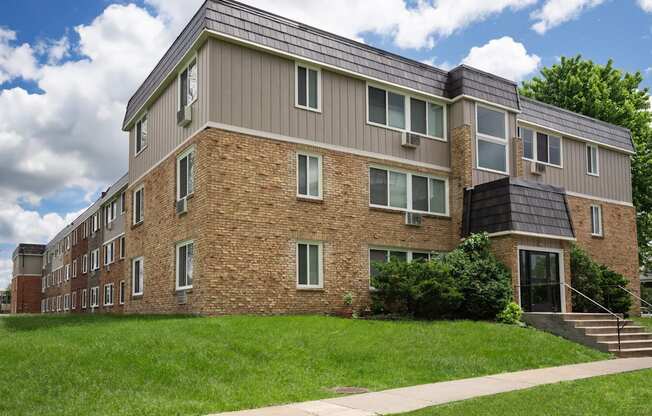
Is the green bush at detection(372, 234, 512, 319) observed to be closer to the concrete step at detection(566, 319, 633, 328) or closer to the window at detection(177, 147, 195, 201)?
the concrete step at detection(566, 319, 633, 328)

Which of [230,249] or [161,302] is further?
[161,302]

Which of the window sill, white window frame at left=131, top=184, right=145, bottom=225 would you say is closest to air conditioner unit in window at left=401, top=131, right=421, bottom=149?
the window sill

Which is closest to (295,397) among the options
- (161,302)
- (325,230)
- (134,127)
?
(325,230)

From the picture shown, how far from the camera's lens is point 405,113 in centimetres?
2038

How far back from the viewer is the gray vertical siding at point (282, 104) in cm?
1683

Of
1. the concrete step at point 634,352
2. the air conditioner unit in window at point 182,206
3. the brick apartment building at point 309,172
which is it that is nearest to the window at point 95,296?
the brick apartment building at point 309,172

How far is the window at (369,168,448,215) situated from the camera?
1958 cm

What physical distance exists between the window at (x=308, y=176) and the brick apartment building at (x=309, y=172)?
0.13ft

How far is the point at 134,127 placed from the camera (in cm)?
2353

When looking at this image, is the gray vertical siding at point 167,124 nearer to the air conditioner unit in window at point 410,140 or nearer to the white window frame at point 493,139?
the air conditioner unit in window at point 410,140

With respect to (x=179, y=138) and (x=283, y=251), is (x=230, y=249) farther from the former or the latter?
(x=179, y=138)

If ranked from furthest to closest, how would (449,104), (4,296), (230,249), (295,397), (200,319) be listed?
(4,296)
(449,104)
(230,249)
(200,319)
(295,397)

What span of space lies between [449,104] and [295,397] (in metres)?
13.9

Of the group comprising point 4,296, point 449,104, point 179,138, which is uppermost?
point 449,104
